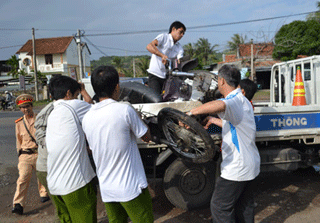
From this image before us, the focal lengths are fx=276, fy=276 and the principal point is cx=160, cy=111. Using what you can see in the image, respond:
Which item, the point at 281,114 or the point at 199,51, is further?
the point at 199,51

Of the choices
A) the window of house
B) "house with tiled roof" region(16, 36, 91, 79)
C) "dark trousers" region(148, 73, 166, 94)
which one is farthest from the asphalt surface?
the window of house

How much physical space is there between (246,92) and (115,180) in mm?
2419

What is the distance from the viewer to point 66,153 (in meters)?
2.24

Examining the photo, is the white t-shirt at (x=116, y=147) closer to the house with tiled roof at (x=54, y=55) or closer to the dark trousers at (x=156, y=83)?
the dark trousers at (x=156, y=83)

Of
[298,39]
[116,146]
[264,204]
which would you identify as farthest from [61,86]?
[298,39]

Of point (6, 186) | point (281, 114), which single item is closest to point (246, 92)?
point (281, 114)

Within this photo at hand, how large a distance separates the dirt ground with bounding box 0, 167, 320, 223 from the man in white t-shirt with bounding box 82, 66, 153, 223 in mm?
1602

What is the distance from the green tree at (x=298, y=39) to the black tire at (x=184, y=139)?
24.5 m

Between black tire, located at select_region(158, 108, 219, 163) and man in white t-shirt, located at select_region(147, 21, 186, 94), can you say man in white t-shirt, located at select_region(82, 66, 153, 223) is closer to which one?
black tire, located at select_region(158, 108, 219, 163)

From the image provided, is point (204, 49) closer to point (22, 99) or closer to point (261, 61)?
point (261, 61)

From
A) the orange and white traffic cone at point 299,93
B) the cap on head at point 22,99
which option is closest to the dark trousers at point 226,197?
the orange and white traffic cone at point 299,93

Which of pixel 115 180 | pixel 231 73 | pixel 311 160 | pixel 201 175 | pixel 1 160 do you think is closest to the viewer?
pixel 115 180

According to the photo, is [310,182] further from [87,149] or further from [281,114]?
[87,149]

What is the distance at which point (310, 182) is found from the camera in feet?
14.8
